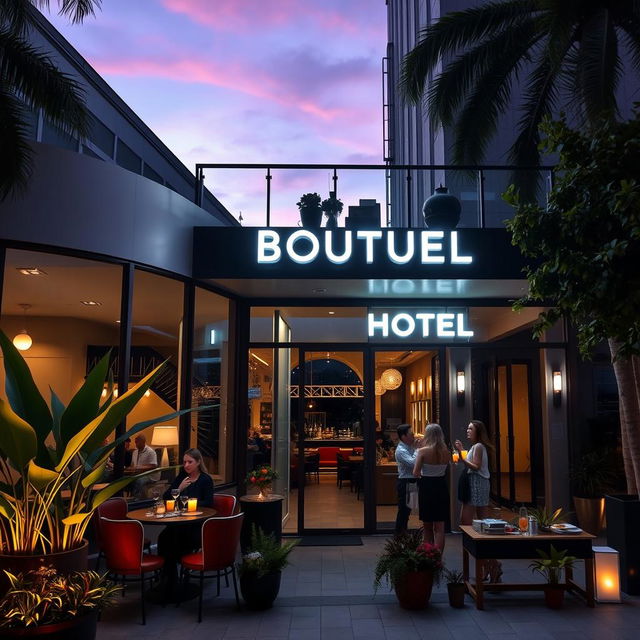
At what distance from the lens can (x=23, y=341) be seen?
9.34m

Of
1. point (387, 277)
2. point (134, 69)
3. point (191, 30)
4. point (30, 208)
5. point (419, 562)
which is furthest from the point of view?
point (134, 69)

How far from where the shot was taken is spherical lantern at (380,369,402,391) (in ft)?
34.0

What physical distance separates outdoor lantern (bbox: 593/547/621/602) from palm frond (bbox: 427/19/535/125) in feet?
20.0

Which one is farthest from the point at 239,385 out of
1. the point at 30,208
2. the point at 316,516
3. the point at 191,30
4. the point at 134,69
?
the point at 134,69

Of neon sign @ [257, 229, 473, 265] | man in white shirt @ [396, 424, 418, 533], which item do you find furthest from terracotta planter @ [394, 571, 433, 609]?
neon sign @ [257, 229, 473, 265]

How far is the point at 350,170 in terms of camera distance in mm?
9023

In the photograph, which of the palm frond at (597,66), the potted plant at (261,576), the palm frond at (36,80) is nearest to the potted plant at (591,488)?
the palm frond at (597,66)

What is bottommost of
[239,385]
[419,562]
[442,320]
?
[419,562]

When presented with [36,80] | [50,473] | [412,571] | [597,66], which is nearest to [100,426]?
[50,473]

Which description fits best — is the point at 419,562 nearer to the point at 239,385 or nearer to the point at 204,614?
the point at 204,614

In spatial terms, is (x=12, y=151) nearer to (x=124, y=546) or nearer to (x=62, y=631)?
(x=124, y=546)

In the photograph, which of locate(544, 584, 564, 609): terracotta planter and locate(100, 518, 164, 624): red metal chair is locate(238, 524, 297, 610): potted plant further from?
locate(544, 584, 564, 609): terracotta planter

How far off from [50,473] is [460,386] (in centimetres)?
722

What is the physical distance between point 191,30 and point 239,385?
20.3ft
